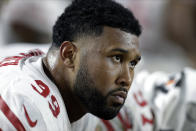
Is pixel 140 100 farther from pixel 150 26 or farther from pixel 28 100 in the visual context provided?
pixel 150 26

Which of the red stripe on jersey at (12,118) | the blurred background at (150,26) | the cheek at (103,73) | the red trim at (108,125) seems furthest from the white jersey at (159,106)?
the blurred background at (150,26)

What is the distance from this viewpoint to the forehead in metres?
1.14

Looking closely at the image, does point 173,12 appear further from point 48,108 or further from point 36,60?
point 48,108

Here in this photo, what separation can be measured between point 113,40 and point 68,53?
5.8 inches

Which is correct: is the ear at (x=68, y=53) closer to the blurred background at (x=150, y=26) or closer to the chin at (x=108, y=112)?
the chin at (x=108, y=112)

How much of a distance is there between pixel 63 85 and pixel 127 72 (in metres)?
0.20

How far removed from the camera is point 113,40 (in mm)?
1144

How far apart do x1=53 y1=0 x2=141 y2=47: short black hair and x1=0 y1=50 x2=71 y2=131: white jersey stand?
15 cm

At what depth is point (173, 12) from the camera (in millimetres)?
3105

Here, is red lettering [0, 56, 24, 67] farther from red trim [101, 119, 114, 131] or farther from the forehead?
red trim [101, 119, 114, 131]

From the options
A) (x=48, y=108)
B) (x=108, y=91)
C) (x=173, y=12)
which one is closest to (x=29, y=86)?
(x=48, y=108)

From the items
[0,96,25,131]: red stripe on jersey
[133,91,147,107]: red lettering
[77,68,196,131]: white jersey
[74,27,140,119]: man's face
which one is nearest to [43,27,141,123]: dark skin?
[74,27,140,119]: man's face

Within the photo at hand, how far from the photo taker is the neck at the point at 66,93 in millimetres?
1189

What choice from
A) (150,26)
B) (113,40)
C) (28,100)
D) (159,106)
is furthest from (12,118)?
(150,26)
